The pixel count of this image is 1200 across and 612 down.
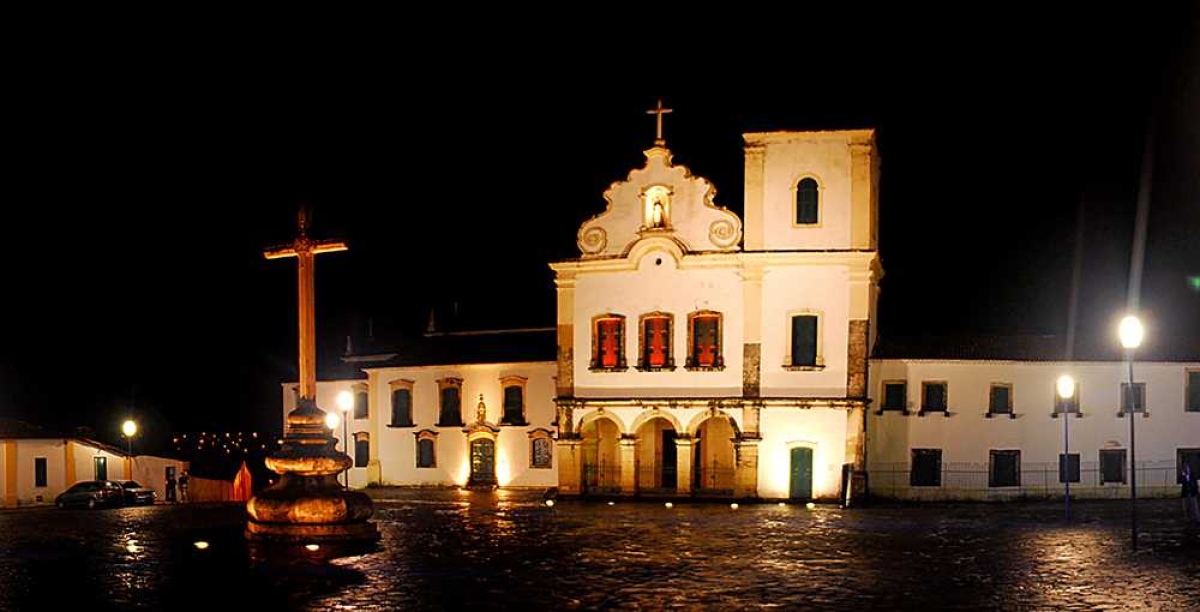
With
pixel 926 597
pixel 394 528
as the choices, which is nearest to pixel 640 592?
pixel 926 597

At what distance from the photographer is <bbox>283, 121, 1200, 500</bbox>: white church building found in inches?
1465

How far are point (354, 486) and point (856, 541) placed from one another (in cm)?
2806

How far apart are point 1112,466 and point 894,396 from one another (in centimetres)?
727

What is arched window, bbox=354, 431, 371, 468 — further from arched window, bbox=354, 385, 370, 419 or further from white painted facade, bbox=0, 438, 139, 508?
white painted facade, bbox=0, 438, 139, 508

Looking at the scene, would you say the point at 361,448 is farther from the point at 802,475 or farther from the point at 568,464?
the point at 802,475

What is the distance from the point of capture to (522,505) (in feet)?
118

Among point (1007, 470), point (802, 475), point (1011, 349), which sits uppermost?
point (1011, 349)

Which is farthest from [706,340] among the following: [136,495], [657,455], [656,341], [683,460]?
[136,495]

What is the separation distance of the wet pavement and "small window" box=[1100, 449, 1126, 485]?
754cm

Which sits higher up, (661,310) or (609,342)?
(661,310)

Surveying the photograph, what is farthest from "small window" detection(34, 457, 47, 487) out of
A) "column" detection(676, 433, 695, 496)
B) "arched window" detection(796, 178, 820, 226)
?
"arched window" detection(796, 178, 820, 226)

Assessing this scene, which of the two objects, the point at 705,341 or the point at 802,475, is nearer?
the point at 802,475

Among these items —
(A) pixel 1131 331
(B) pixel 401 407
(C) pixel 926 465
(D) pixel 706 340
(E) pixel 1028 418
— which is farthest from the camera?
(B) pixel 401 407

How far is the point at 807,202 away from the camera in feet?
124
